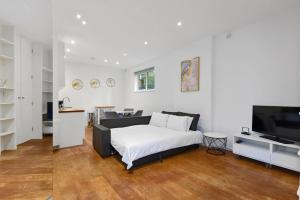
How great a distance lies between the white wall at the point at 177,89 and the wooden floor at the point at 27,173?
11.3 ft

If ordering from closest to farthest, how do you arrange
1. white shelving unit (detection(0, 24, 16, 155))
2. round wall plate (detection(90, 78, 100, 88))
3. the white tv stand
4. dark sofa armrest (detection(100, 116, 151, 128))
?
the white tv stand
white shelving unit (detection(0, 24, 16, 155))
dark sofa armrest (detection(100, 116, 151, 128))
round wall plate (detection(90, 78, 100, 88))

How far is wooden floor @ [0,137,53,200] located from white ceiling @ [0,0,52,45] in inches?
106

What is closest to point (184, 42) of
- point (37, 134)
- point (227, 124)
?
point (227, 124)

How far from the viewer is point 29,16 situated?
2.84m

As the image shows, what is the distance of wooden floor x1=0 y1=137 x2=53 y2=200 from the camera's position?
1896 millimetres

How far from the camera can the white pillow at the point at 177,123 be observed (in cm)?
357

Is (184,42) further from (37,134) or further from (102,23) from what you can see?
(37,134)

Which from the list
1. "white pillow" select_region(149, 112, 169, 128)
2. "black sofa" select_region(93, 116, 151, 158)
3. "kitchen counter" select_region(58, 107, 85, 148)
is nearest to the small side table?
"white pillow" select_region(149, 112, 169, 128)

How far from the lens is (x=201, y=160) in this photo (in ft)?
9.91

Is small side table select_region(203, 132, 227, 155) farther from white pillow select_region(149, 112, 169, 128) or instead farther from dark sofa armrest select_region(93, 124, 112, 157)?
dark sofa armrest select_region(93, 124, 112, 157)

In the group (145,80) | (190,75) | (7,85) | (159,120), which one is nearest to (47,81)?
(7,85)

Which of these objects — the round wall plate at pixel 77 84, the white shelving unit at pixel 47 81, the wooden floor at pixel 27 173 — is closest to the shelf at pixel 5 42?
the white shelving unit at pixel 47 81

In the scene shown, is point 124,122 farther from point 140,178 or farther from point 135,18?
point 135,18

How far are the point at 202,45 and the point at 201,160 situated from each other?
283cm
